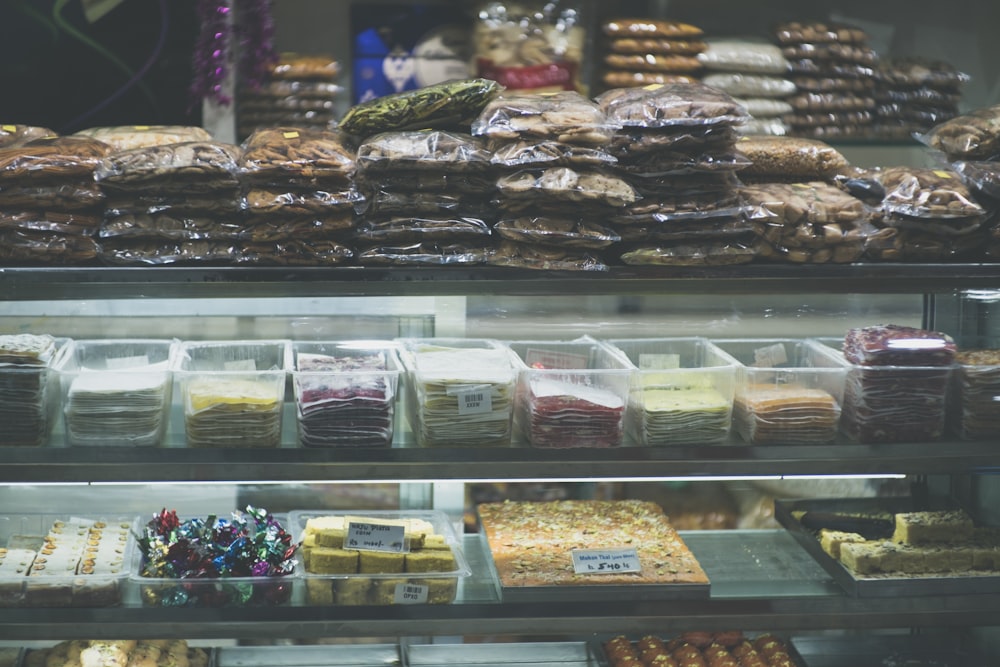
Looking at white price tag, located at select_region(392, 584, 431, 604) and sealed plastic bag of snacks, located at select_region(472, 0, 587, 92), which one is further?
sealed plastic bag of snacks, located at select_region(472, 0, 587, 92)

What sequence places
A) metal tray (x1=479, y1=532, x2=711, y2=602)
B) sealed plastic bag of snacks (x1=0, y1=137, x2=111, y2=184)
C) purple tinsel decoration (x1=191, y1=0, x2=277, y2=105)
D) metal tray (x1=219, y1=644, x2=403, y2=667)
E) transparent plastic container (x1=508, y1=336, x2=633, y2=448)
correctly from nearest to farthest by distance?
sealed plastic bag of snacks (x1=0, y1=137, x2=111, y2=184) → transparent plastic container (x1=508, y1=336, x2=633, y2=448) → metal tray (x1=479, y1=532, x2=711, y2=602) → metal tray (x1=219, y1=644, x2=403, y2=667) → purple tinsel decoration (x1=191, y1=0, x2=277, y2=105)

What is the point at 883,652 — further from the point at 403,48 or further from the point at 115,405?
the point at 403,48

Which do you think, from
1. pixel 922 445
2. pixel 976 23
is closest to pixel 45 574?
pixel 922 445

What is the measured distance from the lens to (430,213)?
2.15 m

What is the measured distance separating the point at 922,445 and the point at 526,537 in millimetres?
932

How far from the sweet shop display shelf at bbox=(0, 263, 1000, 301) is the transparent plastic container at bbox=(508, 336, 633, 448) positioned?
0.67 ft

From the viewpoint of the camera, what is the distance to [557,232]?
210 cm

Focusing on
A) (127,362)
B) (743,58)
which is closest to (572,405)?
(127,362)

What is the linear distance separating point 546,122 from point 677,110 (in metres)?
0.27

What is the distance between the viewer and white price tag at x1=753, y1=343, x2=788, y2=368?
7.97ft

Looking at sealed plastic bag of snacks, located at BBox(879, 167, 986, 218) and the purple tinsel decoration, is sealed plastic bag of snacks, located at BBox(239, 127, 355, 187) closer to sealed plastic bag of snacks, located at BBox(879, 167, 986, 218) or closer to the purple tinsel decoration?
sealed plastic bag of snacks, located at BBox(879, 167, 986, 218)

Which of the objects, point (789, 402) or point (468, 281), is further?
point (789, 402)

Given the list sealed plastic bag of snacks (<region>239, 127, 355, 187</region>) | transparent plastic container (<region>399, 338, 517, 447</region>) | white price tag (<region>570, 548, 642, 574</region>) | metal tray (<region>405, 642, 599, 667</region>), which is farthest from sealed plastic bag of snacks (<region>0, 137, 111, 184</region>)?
metal tray (<region>405, 642, 599, 667</region>)

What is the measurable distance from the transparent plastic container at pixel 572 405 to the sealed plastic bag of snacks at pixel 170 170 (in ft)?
2.44
